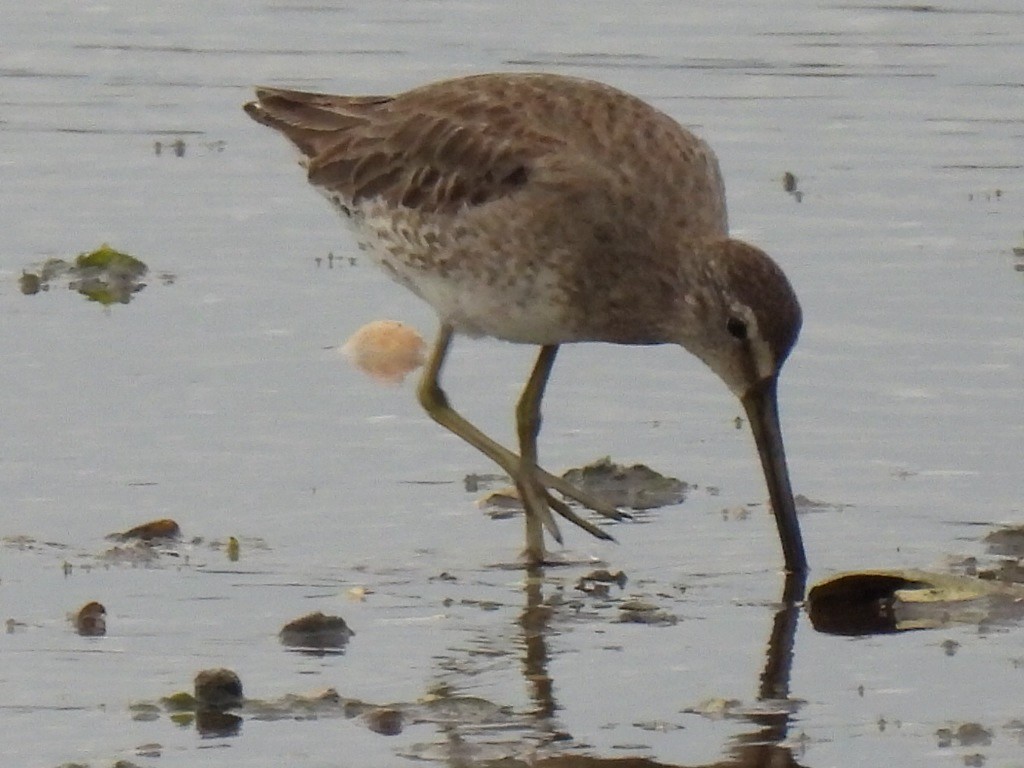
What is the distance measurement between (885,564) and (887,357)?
2.21 metres

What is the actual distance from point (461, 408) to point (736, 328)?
1.80 metres

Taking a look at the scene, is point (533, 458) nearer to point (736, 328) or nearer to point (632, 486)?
point (632, 486)

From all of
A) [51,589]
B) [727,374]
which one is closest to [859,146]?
[727,374]

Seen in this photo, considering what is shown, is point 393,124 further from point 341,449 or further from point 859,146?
point 859,146

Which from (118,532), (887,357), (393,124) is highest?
(393,124)

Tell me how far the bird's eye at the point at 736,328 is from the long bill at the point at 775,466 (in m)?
0.16

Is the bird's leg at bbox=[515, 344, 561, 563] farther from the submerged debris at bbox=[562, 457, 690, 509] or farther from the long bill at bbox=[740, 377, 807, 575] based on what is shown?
the long bill at bbox=[740, 377, 807, 575]

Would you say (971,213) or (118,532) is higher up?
(971,213)

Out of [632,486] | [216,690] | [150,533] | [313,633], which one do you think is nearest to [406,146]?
[632,486]

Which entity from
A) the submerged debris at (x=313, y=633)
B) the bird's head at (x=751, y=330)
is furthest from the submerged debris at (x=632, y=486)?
the submerged debris at (x=313, y=633)

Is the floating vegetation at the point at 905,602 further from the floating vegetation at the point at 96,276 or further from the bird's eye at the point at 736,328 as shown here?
the floating vegetation at the point at 96,276

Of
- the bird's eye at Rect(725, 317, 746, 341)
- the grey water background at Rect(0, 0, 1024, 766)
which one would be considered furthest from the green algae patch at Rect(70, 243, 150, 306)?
the bird's eye at Rect(725, 317, 746, 341)

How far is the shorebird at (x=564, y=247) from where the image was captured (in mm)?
8242

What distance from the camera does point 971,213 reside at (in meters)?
12.3
